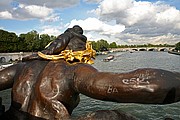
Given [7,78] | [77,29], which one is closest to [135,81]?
[77,29]

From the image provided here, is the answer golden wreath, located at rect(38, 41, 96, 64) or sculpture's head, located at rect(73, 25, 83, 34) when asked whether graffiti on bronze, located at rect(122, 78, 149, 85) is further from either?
sculpture's head, located at rect(73, 25, 83, 34)

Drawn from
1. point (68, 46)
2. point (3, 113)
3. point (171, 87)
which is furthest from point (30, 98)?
point (171, 87)

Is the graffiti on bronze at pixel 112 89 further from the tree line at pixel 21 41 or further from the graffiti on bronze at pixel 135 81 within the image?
the tree line at pixel 21 41

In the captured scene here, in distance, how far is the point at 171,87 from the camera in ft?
7.29

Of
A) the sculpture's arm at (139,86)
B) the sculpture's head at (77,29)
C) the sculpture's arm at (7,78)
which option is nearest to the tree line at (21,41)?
the sculpture's arm at (7,78)

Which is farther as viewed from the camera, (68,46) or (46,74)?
(68,46)

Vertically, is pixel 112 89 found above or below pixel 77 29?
below

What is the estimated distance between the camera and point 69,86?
2975 millimetres

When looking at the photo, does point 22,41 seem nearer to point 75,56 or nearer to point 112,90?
point 75,56

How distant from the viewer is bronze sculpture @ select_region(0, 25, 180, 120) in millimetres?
Answer: 2273

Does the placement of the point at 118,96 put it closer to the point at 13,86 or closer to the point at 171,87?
the point at 171,87

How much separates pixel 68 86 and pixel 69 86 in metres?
0.01

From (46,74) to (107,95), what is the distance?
0.95 m

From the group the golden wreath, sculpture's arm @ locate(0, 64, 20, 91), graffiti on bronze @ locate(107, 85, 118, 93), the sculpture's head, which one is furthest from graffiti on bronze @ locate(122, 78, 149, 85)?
sculpture's arm @ locate(0, 64, 20, 91)
